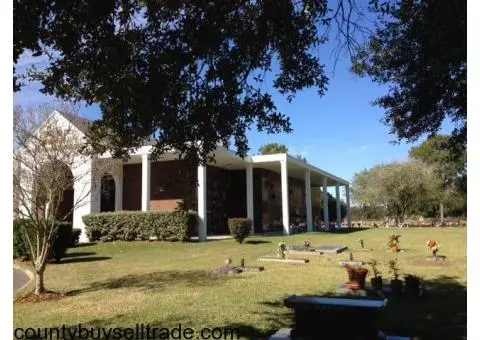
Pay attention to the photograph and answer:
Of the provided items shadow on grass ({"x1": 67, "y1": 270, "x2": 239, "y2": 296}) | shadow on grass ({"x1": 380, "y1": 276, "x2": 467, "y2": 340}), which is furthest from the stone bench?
shadow on grass ({"x1": 67, "y1": 270, "x2": 239, "y2": 296})

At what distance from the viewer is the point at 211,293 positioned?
1056cm

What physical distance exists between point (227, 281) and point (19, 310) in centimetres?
504

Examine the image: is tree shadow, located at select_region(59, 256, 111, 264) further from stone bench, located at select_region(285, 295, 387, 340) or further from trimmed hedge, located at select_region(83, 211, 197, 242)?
stone bench, located at select_region(285, 295, 387, 340)

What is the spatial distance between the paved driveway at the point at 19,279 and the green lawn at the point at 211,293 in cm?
74

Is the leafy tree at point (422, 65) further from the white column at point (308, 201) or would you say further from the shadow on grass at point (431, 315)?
the white column at point (308, 201)

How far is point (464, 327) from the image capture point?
24.8 ft

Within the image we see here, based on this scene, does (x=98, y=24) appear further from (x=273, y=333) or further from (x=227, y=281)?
(x=227, y=281)

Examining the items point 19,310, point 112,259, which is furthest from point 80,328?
point 112,259

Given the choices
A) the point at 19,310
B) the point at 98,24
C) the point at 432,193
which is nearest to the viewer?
the point at 98,24

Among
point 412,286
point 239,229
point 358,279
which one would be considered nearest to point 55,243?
point 239,229

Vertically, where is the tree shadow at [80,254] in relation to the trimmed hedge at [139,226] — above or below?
below

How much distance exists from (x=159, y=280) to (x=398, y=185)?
43728 millimetres

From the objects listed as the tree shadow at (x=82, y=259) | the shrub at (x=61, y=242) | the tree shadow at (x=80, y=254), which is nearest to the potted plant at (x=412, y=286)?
the tree shadow at (x=82, y=259)

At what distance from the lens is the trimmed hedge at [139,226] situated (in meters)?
24.4
